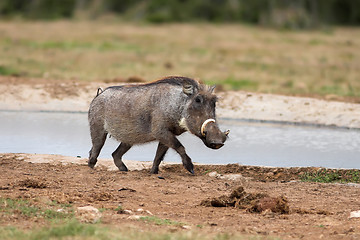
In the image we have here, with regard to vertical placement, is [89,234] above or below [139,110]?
below

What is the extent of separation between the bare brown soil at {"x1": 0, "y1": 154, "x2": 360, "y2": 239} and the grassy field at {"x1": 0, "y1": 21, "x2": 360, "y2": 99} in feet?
27.7

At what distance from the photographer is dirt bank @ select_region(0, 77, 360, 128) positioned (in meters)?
14.1

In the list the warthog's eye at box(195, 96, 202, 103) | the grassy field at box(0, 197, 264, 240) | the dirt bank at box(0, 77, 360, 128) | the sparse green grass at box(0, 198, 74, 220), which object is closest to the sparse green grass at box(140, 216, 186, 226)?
the grassy field at box(0, 197, 264, 240)

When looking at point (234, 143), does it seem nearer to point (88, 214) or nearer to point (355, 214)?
point (355, 214)

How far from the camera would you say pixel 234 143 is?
12.1 meters

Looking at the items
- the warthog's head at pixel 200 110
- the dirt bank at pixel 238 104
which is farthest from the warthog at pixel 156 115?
the dirt bank at pixel 238 104

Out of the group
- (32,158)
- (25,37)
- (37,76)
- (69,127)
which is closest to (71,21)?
(25,37)

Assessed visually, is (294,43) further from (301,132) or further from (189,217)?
(189,217)

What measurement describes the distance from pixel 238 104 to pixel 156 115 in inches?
247

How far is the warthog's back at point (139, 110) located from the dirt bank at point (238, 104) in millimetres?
5236

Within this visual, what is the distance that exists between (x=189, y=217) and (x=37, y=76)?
13085 mm

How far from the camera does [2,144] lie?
11.4 meters

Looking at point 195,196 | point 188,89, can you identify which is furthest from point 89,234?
point 188,89

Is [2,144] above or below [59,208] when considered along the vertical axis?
below
